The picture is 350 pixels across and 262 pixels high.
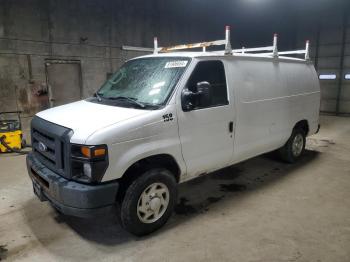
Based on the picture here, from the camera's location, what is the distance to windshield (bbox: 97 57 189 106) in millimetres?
3326

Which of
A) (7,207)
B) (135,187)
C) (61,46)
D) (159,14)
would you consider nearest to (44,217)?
(7,207)

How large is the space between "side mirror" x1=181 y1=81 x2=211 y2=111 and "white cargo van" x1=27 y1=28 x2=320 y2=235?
0.01m

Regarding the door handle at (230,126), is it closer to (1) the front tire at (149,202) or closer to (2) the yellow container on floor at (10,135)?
(1) the front tire at (149,202)

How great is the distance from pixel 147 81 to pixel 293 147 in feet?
11.4

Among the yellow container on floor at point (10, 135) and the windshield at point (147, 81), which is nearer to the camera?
the windshield at point (147, 81)

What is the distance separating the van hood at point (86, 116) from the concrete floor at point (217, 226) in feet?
4.14

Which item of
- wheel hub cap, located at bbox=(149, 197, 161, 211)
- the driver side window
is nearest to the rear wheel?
the driver side window

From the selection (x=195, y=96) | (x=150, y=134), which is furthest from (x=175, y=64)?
(x=150, y=134)

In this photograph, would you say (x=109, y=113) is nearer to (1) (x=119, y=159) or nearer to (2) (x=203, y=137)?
(1) (x=119, y=159)

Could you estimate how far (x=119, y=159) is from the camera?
284cm

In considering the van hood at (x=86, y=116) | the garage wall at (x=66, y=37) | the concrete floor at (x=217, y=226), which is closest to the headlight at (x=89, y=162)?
the van hood at (x=86, y=116)

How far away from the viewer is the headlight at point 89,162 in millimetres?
2682

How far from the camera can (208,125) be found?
142 inches

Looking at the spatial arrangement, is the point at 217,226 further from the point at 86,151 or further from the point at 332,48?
the point at 332,48
